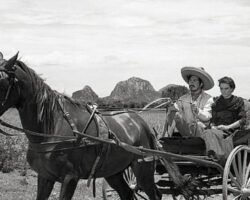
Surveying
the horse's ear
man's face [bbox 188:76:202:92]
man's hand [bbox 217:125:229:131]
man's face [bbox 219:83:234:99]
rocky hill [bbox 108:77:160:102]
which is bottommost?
rocky hill [bbox 108:77:160:102]

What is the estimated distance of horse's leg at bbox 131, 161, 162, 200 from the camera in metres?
7.87

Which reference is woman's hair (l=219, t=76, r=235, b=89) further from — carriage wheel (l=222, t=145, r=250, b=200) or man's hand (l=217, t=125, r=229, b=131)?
carriage wheel (l=222, t=145, r=250, b=200)

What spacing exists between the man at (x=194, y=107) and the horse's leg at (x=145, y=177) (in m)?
0.84

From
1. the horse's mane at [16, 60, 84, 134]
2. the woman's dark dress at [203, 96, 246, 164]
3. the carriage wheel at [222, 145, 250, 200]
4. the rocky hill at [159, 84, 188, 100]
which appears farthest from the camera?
the rocky hill at [159, 84, 188, 100]

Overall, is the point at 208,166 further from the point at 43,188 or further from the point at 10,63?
the point at 10,63

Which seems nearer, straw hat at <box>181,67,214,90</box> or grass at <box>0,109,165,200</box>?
straw hat at <box>181,67,214,90</box>

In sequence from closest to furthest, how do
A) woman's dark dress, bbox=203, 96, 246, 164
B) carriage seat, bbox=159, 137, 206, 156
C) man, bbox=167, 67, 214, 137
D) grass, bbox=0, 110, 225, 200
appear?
woman's dark dress, bbox=203, 96, 246, 164, carriage seat, bbox=159, 137, 206, 156, man, bbox=167, 67, 214, 137, grass, bbox=0, 110, 225, 200

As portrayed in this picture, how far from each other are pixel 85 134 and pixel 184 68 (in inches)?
92.6

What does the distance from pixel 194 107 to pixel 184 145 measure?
0.58 meters

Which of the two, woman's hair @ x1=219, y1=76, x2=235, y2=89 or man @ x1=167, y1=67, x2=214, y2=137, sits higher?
woman's hair @ x1=219, y1=76, x2=235, y2=89

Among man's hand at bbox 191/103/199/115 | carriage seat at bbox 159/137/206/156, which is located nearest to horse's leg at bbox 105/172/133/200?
carriage seat at bbox 159/137/206/156

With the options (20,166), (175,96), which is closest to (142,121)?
(175,96)

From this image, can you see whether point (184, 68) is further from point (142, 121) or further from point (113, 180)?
point (113, 180)

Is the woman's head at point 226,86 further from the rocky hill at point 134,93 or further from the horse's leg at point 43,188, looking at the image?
the horse's leg at point 43,188
